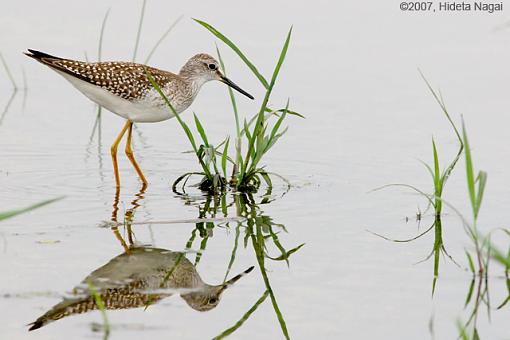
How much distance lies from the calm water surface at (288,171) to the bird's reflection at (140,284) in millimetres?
71

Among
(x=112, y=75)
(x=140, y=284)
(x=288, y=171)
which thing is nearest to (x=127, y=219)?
(x=140, y=284)

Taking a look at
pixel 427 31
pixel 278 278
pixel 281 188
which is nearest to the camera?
pixel 278 278

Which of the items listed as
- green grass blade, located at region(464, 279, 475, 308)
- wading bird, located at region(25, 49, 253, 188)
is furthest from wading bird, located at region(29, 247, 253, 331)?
wading bird, located at region(25, 49, 253, 188)

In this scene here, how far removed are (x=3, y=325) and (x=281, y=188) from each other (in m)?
3.88

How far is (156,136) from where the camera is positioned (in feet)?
35.0

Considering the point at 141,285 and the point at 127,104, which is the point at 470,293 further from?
the point at 127,104

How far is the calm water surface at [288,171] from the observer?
5613 millimetres

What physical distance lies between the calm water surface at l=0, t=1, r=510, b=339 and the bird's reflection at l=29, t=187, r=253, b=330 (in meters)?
0.07

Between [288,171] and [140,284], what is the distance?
3.50 m

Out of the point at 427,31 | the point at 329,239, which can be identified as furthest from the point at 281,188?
the point at 427,31

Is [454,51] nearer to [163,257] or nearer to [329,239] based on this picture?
[329,239]

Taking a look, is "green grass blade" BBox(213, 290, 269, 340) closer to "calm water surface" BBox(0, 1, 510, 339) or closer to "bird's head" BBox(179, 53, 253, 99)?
"calm water surface" BBox(0, 1, 510, 339)

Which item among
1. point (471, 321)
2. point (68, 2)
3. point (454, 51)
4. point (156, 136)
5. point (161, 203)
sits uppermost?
point (68, 2)

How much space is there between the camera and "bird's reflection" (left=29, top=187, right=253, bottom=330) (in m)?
5.58
